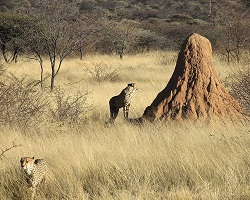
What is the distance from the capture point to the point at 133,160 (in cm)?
583

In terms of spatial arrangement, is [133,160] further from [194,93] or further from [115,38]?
[115,38]

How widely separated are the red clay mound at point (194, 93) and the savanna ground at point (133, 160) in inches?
13.9

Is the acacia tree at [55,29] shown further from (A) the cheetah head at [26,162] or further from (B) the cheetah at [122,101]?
(A) the cheetah head at [26,162]

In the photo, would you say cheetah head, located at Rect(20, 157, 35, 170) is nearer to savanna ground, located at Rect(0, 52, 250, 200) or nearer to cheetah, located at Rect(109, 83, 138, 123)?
savanna ground, located at Rect(0, 52, 250, 200)

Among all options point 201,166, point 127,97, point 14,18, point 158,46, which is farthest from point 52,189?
point 158,46

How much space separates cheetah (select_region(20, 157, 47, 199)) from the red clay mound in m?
3.65

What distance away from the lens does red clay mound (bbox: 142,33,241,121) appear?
8141 millimetres

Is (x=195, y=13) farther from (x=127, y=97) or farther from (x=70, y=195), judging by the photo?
(x=70, y=195)

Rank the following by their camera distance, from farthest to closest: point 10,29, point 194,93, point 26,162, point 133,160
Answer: point 10,29 → point 194,93 → point 133,160 → point 26,162

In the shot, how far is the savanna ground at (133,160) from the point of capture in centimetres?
499

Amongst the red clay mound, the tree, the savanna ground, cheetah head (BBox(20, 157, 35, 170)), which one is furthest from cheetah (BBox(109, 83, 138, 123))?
the tree

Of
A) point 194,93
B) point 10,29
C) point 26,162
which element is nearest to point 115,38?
point 10,29

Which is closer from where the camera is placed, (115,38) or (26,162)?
(26,162)

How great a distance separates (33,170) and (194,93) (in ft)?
14.2
